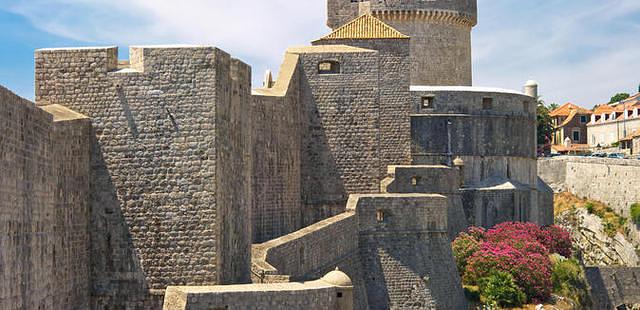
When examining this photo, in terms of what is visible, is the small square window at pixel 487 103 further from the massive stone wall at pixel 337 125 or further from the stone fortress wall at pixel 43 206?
the stone fortress wall at pixel 43 206

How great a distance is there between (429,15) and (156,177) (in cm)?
3213

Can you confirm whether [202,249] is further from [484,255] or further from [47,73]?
[484,255]

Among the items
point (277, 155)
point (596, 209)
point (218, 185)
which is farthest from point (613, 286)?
point (218, 185)

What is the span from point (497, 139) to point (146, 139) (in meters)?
27.7

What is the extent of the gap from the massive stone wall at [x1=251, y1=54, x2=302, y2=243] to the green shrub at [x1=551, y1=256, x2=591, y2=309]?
12.0 meters

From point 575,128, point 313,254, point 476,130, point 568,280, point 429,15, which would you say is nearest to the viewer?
point 313,254

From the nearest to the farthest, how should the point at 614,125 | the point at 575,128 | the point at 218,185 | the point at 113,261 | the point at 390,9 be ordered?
the point at 113,261 < the point at 218,185 < the point at 390,9 < the point at 614,125 < the point at 575,128

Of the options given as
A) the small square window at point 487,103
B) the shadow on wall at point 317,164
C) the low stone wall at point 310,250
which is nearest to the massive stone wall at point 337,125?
the shadow on wall at point 317,164

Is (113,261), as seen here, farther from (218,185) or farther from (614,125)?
(614,125)

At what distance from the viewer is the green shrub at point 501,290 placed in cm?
3594

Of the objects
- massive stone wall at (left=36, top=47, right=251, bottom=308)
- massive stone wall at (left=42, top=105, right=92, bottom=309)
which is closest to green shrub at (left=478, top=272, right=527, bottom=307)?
massive stone wall at (left=36, top=47, right=251, bottom=308)

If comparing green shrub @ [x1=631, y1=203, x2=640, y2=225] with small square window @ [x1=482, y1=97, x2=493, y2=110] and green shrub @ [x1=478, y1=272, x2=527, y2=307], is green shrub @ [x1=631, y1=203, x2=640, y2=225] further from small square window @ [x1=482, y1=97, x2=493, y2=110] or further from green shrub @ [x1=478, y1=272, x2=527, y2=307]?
green shrub @ [x1=478, y1=272, x2=527, y2=307]

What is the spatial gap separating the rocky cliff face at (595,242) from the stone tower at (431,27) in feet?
48.6

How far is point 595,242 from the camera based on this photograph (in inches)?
2452
